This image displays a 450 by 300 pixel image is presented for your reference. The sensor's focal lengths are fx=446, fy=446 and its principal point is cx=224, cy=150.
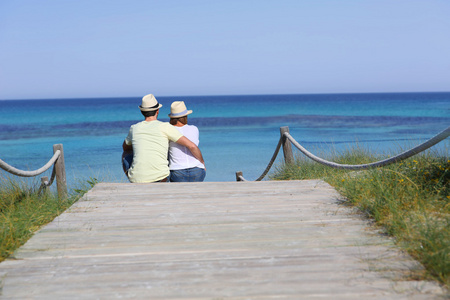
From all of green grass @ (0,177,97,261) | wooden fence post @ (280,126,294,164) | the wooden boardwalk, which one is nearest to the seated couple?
green grass @ (0,177,97,261)

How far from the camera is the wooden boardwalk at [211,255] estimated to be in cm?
252

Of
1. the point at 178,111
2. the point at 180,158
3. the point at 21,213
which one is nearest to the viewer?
the point at 21,213

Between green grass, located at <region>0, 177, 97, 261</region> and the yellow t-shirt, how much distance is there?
62 cm

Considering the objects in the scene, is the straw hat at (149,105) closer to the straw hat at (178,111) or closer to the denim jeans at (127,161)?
the straw hat at (178,111)

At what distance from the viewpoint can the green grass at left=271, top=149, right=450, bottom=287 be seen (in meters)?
2.78

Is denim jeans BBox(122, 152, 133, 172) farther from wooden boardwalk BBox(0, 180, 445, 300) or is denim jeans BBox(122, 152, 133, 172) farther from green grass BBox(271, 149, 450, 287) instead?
green grass BBox(271, 149, 450, 287)

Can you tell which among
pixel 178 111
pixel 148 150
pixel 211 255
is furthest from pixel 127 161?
pixel 211 255

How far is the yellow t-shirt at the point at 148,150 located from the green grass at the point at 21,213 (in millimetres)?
615

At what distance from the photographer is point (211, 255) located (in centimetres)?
303

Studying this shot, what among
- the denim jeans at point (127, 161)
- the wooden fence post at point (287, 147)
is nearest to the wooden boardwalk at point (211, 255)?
the denim jeans at point (127, 161)

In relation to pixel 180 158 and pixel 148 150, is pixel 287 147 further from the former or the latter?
pixel 148 150

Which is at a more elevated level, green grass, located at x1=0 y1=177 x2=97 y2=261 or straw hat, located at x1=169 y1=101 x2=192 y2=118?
straw hat, located at x1=169 y1=101 x2=192 y2=118

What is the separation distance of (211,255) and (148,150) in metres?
2.84

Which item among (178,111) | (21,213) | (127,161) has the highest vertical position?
(178,111)
